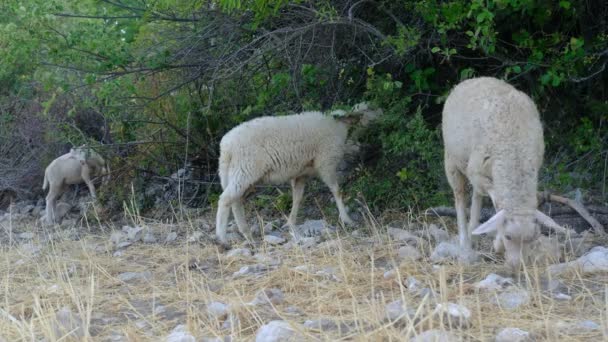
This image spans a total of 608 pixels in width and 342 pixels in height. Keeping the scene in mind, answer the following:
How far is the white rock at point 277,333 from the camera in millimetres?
4176

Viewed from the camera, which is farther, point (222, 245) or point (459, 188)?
point (222, 245)

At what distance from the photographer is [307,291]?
562cm

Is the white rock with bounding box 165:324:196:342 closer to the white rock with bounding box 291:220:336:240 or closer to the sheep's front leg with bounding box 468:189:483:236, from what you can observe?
the sheep's front leg with bounding box 468:189:483:236

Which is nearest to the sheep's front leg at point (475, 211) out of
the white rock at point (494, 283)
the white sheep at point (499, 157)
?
the white sheep at point (499, 157)

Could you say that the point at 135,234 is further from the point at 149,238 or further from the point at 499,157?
the point at 499,157

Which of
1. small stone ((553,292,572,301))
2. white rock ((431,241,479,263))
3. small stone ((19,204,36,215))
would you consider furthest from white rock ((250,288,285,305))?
small stone ((19,204,36,215))

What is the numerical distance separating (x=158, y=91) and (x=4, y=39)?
7.90 ft

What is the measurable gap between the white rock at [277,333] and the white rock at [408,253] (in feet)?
7.75

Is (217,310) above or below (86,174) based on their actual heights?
above

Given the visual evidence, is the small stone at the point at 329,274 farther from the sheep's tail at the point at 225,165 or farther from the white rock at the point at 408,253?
the sheep's tail at the point at 225,165

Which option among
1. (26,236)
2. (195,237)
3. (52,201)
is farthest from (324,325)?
(52,201)

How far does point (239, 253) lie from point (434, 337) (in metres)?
3.74

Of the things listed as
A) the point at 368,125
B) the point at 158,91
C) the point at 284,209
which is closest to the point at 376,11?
the point at 368,125

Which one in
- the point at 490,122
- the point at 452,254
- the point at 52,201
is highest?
the point at 490,122
